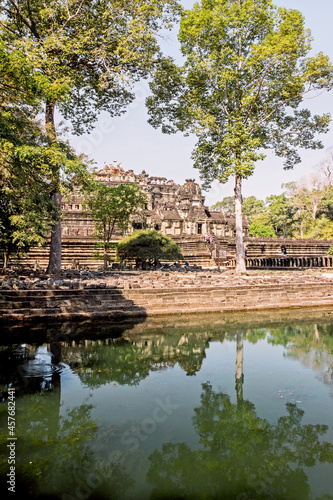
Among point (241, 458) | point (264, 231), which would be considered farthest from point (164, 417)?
point (264, 231)

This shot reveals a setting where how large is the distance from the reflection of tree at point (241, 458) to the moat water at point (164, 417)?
1cm

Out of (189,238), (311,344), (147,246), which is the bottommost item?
(311,344)

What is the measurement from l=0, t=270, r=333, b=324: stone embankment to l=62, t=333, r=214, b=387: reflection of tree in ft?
5.67

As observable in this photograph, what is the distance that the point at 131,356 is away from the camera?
588 centimetres

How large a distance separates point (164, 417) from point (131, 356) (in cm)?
223

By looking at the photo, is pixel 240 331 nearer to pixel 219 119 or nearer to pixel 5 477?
pixel 5 477

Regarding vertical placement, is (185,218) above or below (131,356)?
above

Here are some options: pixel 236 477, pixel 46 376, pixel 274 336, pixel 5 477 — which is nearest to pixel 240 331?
pixel 274 336

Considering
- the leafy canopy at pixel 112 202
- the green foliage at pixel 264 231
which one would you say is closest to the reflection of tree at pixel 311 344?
the leafy canopy at pixel 112 202

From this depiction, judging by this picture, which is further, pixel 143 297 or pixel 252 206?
pixel 252 206

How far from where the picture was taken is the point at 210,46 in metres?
15.3

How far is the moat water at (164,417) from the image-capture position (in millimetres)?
2672

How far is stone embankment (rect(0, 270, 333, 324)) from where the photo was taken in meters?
7.78

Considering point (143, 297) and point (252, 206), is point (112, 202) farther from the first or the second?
point (252, 206)
